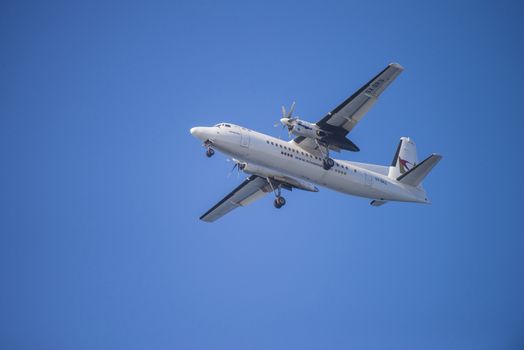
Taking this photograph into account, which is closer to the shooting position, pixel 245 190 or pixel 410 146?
pixel 245 190

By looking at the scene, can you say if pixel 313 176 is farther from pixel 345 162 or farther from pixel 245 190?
pixel 245 190

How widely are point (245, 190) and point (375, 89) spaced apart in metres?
8.91

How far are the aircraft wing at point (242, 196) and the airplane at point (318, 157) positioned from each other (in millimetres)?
51

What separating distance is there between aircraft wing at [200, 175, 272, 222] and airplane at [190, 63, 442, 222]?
51 millimetres

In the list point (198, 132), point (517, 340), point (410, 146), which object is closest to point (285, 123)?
point (198, 132)

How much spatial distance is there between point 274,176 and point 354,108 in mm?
4984

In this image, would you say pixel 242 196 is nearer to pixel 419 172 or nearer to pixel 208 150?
pixel 208 150

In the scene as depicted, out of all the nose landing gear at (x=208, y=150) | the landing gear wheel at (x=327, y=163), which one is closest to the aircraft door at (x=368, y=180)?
the landing gear wheel at (x=327, y=163)

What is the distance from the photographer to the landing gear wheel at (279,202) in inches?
1093

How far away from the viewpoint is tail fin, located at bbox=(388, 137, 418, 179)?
3156 centimetres

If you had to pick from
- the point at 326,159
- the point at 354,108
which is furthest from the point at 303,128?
the point at 354,108

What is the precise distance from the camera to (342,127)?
87.4 ft

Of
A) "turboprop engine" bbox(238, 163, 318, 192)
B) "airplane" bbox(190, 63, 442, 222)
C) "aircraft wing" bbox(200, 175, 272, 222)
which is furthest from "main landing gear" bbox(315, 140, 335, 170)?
"aircraft wing" bbox(200, 175, 272, 222)

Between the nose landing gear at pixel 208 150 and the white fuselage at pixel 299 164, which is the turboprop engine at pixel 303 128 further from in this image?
the nose landing gear at pixel 208 150
